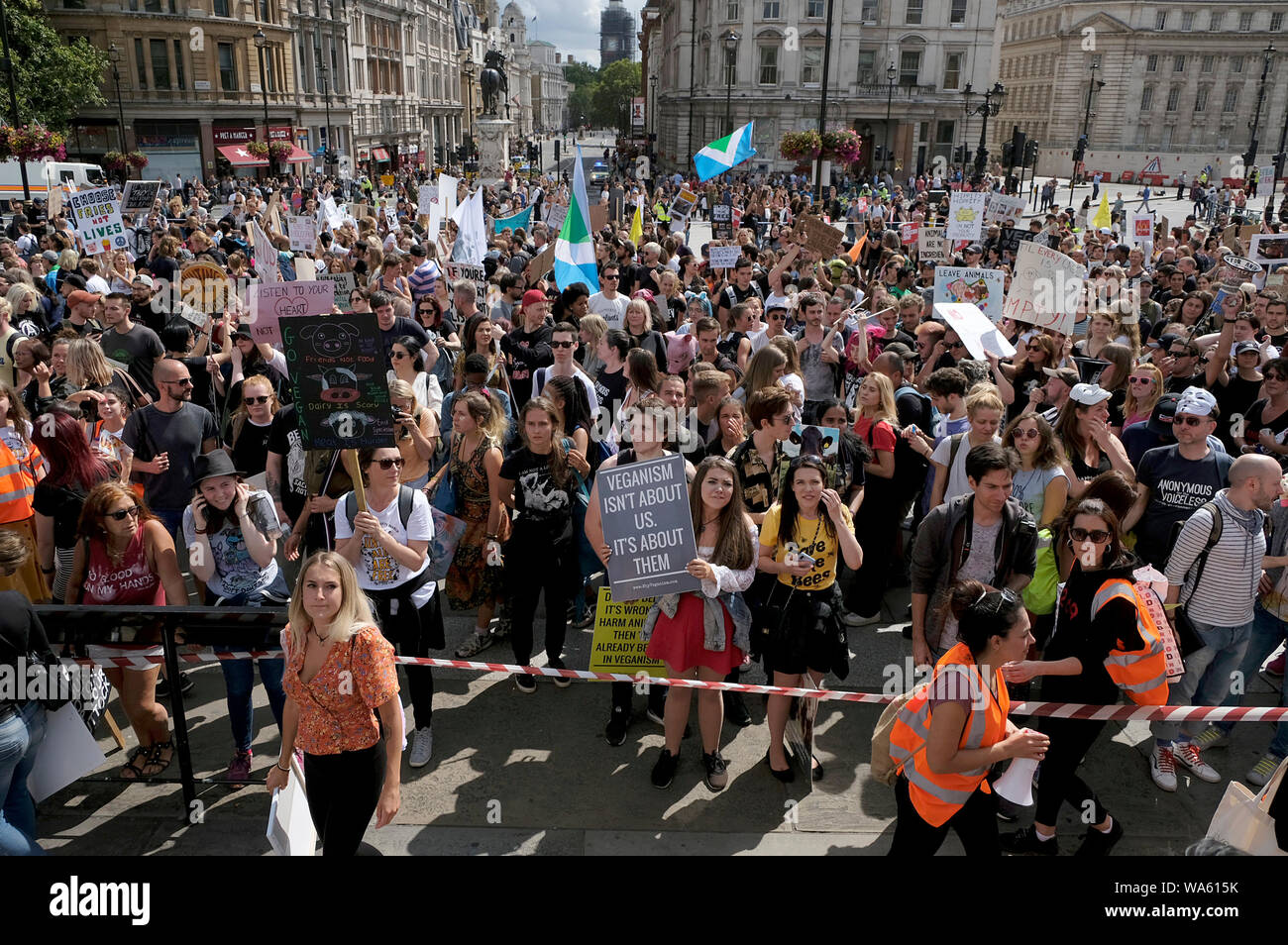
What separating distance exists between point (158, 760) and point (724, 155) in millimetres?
15776

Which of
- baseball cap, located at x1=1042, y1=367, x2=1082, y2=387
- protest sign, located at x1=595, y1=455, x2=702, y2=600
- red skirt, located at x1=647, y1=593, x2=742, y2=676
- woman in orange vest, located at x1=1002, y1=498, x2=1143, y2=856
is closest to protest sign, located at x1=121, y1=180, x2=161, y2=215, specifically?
protest sign, located at x1=595, y1=455, x2=702, y2=600

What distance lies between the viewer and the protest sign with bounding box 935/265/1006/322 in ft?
32.0

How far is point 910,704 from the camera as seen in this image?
3.54m

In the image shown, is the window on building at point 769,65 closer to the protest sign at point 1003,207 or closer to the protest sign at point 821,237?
the protest sign at point 1003,207

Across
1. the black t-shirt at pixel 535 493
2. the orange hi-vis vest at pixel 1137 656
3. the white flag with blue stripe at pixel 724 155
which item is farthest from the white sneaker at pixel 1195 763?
the white flag with blue stripe at pixel 724 155

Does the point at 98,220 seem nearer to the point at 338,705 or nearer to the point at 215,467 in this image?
the point at 215,467

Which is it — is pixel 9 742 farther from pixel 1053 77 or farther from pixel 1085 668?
pixel 1053 77

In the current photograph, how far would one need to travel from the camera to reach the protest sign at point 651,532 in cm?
461

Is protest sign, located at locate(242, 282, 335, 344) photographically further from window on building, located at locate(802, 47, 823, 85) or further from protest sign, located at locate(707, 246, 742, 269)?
window on building, located at locate(802, 47, 823, 85)

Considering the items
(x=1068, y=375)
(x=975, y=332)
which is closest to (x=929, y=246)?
(x=975, y=332)

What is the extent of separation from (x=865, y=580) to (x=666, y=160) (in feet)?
251

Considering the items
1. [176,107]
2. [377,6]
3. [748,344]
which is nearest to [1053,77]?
[377,6]

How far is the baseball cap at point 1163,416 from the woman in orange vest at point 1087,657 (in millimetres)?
2327

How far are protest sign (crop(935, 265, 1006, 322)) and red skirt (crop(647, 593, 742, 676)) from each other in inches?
251
